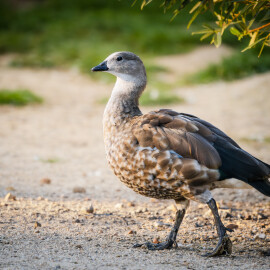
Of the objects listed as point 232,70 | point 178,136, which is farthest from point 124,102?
point 232,70

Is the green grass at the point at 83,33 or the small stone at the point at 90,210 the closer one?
the small stone at the point at 90,210

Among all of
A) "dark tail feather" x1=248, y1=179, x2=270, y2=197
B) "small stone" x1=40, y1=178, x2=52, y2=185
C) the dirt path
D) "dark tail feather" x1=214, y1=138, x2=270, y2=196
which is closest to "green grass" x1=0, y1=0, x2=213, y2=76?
the dirt path

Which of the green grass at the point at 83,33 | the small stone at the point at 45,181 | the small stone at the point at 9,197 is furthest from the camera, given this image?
the green grass at the point at 83,33

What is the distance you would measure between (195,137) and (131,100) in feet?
2.59

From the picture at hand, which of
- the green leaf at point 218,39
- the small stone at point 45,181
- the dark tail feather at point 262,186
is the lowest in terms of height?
the small stone at point 45,181

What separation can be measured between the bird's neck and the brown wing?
21cm

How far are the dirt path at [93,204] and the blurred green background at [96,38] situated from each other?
2.18 metres

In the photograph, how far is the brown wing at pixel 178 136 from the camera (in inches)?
135

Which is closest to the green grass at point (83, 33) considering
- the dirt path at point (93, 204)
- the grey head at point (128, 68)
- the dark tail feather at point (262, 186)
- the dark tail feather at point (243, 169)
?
the dirt path at point (93, 204)

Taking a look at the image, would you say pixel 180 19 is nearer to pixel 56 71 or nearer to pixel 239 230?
pixel 56 71

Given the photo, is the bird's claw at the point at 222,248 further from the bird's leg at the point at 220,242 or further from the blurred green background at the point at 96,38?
the blurred green background at the point at 96,38

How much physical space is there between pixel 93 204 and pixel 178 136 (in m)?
1.48

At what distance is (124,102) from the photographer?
13.1 ft

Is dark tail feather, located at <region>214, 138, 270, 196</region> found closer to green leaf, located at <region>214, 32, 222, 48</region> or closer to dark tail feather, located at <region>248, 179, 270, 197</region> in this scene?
dark tail feather, located at <region>248, 179, 270, 197</region>
